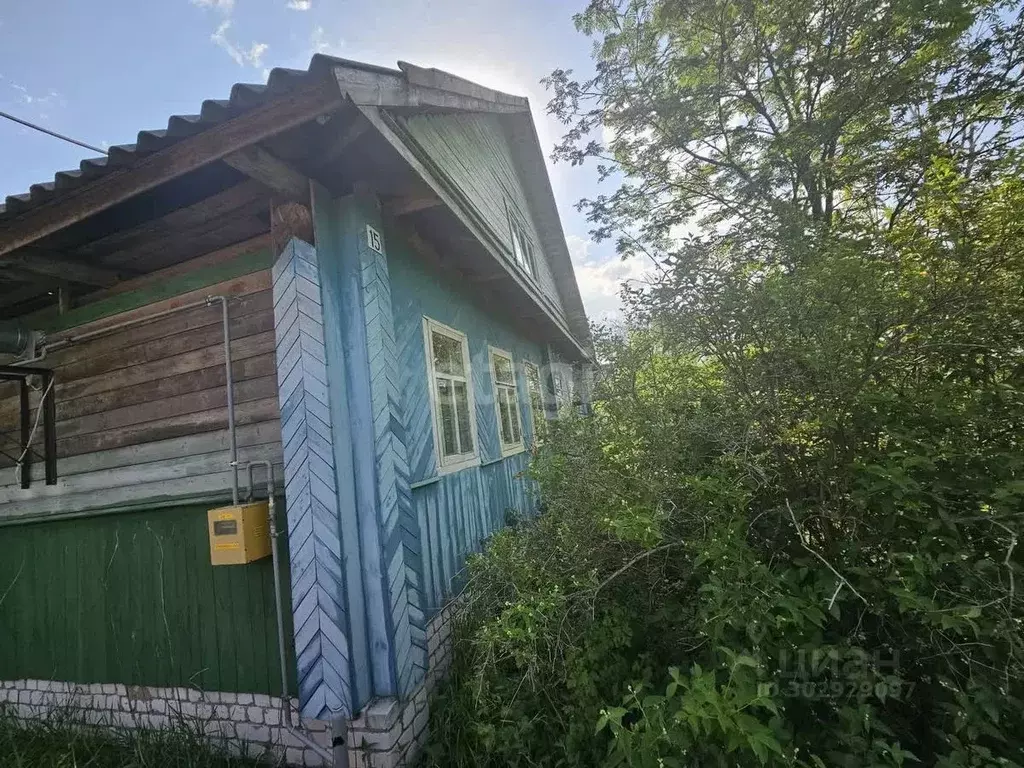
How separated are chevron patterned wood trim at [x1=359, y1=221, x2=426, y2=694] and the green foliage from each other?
1.36ft

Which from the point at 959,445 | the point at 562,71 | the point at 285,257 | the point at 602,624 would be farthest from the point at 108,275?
the point at 562,71

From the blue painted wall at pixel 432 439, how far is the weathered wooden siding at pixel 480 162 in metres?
0.79

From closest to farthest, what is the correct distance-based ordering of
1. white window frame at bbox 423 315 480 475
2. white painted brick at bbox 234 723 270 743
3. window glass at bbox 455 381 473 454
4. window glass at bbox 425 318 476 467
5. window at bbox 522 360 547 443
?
white painted brick at bbox 234 723 270 743
white window frame at bbox 423 315 480 475
window glass at bbox 425 318 476 467
window glass at bbox 455 381 473 454
window at bbox 522 360 547 443

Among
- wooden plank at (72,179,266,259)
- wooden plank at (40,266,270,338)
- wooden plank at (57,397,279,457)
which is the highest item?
wooden plank at (72,179,266,259)

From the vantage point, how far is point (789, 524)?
7.80 ft

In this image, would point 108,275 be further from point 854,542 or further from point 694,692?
point 854,542

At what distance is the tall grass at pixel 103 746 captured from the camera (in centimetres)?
264

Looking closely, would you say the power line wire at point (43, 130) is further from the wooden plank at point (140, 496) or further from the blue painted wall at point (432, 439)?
the blue painted wall at point (432, 439)

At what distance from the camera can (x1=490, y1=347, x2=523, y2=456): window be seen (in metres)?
5.59

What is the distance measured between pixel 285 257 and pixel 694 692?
2.93m

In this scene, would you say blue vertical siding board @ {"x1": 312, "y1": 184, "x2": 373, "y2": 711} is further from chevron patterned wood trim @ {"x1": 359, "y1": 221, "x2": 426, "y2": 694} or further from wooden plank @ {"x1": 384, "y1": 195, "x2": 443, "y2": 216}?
wooden plank @ {"x1": 384, "y1": 195, "x2": 443, "y2": 216}

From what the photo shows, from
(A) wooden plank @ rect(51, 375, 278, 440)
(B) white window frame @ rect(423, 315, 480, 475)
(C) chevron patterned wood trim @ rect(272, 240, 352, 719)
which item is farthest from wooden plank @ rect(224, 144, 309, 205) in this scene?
(B) white window frame @ rect(423, 315, 480, 475)

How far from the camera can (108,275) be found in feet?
10.9

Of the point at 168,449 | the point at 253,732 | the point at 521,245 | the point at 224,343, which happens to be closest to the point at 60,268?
the point at 224,343
